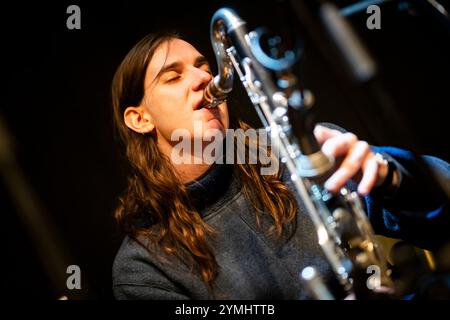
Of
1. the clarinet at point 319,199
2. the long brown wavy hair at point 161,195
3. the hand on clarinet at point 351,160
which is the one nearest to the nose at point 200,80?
the long brown wavy hair at point 161,195

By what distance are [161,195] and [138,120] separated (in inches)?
11.9

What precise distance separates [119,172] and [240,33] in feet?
3.18

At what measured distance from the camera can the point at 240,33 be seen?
0.95m

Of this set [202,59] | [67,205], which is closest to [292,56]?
[202,59]

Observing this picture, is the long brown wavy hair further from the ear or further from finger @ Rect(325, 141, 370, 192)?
finger @ Rect(325, 141, 370, 192)

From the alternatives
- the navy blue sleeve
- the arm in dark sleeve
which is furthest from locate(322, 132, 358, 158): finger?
the arm in dark sleeve

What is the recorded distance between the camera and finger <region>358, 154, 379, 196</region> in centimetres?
91

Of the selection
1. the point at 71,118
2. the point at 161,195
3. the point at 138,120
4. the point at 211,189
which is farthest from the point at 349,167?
the point at 71,118

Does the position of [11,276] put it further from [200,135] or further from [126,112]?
[200,135]

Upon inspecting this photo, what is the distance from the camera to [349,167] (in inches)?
35.4

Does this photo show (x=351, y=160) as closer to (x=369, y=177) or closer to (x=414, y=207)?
(x=369, y=177)

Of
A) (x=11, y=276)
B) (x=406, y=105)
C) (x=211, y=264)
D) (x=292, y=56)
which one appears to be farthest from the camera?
(x=406, y=105)

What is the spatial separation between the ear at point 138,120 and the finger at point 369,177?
857 millimetres


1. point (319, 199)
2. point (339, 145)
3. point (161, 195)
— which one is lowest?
point (161, 195)
